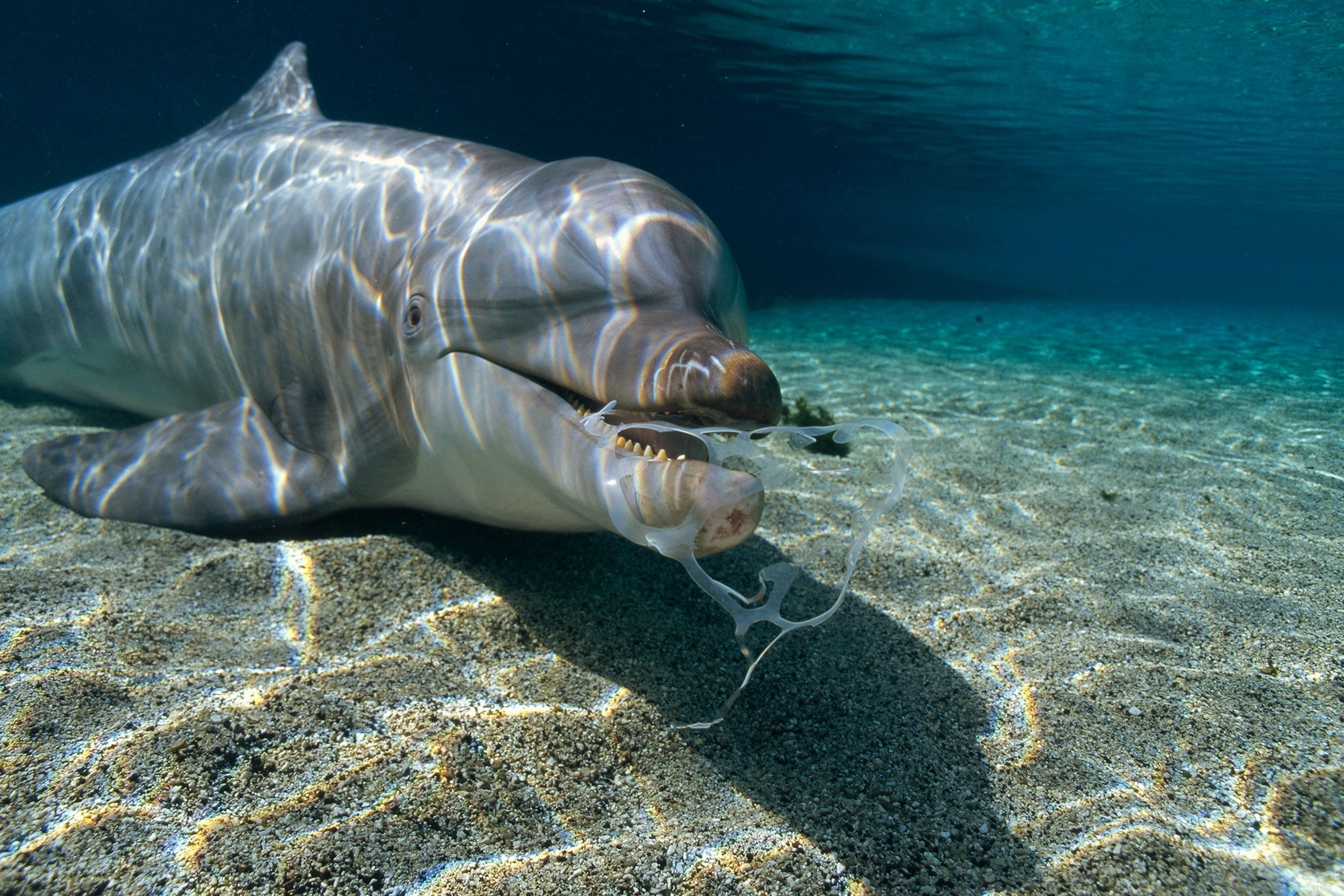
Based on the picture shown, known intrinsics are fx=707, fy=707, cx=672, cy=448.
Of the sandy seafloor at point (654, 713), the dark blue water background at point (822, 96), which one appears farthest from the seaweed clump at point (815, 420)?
the dark blue water background at point (822, 96)

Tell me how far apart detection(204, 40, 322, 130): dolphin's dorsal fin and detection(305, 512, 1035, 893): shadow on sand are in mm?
3190

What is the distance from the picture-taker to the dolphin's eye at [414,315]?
2842mm

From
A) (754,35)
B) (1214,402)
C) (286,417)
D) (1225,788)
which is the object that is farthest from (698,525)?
(754,35)

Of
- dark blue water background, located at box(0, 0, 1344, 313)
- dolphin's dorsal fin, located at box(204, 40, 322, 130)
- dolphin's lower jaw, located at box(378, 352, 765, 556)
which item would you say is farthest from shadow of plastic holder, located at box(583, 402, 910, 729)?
dark blue water background, located at box(0, 0, 1344, 313)

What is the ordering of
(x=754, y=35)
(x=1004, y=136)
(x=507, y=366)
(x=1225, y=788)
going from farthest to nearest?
1. (x=1004, y=136)
2. (x=754, y=35)
3. (x=507, y=366)
4. (x=1225, y=788)

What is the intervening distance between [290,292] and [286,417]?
0.64 m

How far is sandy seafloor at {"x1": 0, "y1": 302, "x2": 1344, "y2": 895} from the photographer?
1.69 m

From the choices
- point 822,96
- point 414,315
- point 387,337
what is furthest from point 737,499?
point 822,96

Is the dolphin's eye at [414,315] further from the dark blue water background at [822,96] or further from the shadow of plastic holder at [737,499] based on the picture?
the dark blue water background at [822,96]

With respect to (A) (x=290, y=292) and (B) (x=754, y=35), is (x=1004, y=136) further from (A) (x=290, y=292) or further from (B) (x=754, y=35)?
(A) (x=290, y=292)

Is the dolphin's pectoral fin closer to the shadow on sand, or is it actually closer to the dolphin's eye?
the shadow on sand

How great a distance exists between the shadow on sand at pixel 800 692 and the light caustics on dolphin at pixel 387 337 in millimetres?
244

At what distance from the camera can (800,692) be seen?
8.15 feet

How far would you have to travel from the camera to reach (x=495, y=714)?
2154mm
